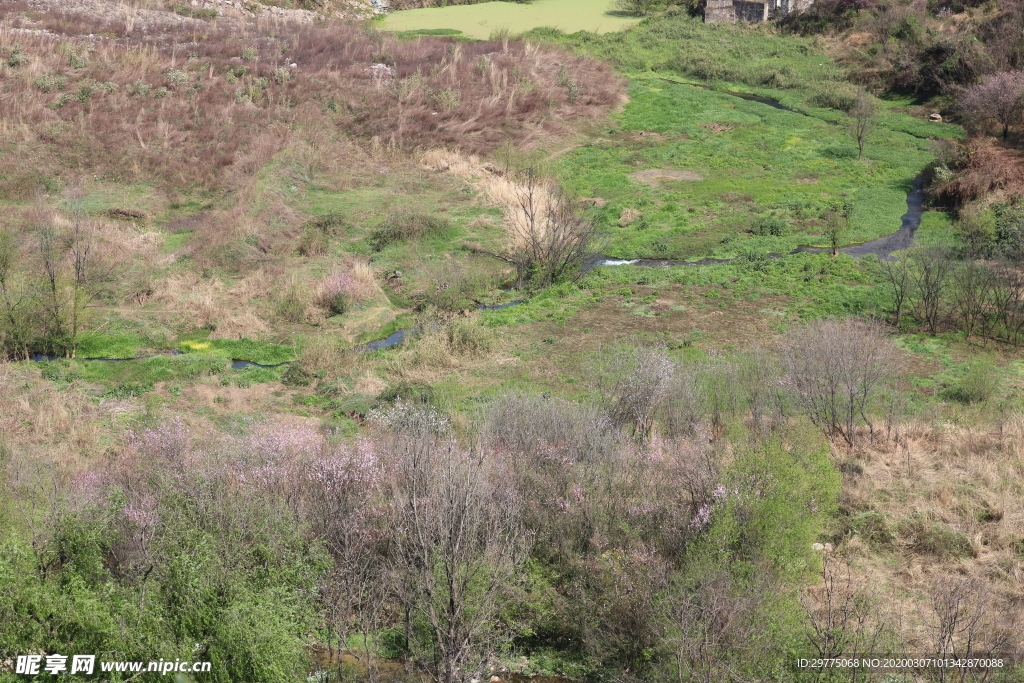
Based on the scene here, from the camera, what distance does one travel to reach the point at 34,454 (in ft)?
65.0

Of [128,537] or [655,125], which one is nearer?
[128,537]

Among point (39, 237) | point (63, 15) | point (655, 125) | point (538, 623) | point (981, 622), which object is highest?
point (63, 15)

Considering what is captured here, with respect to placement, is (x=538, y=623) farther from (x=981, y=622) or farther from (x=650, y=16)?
(x=650, y=16)

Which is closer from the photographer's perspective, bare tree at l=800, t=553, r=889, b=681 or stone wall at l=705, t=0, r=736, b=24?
bare tree at l=800, t=553, r=889, b=681

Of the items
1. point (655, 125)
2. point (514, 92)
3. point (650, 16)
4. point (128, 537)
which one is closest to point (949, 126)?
point (655, 125)

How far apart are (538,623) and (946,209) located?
29202mm

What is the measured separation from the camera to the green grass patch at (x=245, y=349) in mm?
27703

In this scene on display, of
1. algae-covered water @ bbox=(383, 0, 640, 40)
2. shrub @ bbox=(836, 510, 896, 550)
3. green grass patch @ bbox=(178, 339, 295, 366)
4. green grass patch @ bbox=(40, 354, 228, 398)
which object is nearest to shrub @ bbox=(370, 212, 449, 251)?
green grass patch @ bbox=(178, 339, 295, 366)

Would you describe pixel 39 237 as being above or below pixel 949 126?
below

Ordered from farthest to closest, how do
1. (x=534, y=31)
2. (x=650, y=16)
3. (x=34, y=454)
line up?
(x=650, y=16), (x=534, y=31), (x=34, y=454)

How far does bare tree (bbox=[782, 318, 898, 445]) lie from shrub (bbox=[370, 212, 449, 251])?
1694 centimetres

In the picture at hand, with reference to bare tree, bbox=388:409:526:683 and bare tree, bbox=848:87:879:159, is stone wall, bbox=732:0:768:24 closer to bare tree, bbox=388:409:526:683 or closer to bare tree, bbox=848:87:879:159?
bare tree, bbox=848:87:879:159

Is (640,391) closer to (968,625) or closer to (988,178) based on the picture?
Answer: (968,625)

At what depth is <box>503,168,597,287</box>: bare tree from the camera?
3319 centimetres
